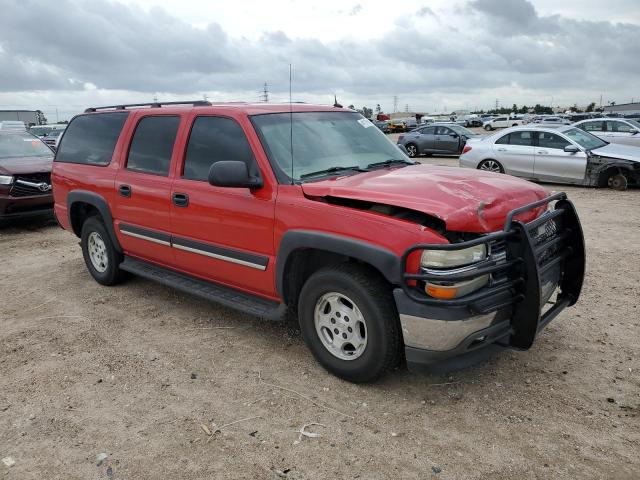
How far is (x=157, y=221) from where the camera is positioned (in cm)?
463

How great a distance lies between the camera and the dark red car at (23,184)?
8.53 meters

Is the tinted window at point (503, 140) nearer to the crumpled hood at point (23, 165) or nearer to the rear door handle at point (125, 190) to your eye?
the crumpled hood at point (23, 165)

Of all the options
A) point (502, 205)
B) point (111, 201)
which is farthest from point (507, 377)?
point (111, 201)

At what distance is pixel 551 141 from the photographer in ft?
40.8

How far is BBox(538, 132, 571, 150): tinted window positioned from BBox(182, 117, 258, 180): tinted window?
10.4 m

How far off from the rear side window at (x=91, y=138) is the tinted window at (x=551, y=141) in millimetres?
10441

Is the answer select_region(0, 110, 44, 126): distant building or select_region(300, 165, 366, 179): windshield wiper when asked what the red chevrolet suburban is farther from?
select_region(0, 110, 44, 126): distant building

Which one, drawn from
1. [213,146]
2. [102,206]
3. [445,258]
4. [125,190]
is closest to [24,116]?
[102,206]

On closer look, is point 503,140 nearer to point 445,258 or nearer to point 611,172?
point 611,172

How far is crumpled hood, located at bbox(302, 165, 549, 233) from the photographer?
3010mm

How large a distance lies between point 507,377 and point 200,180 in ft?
9.03

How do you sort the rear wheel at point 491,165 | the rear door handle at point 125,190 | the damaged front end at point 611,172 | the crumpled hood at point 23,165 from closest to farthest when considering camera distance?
the rear door handle at point 125,190, the crumpled hood at point 23,165, the damaged front end at point 611,172, the rear wheel at point 491,165

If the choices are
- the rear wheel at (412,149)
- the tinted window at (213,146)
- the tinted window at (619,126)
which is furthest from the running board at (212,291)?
the rear wheel at (412,149)

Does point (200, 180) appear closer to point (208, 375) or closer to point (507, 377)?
point (208, 375)
